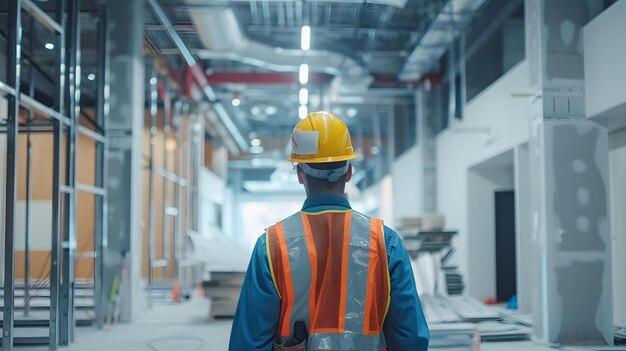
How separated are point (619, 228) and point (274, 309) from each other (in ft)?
23.5

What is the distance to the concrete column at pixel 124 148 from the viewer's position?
31.7 feet

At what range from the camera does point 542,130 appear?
762 centimetres

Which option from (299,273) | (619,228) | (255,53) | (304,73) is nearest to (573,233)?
(619,228)

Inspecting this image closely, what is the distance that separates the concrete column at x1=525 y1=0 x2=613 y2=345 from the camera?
7484mm

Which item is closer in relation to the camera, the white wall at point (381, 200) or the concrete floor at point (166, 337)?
the concrete floor at point (166, 337)

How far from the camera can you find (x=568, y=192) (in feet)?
24.9

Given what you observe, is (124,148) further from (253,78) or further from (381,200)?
(381,200)

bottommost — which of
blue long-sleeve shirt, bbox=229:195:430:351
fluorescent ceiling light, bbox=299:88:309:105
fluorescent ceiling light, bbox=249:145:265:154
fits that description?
blue long-sleeve shirt, bbox=229:195:430:351

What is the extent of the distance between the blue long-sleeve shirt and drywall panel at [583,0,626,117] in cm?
530

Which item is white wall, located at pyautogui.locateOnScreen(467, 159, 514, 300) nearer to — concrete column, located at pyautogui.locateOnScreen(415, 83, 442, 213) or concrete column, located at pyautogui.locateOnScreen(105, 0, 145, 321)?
concrete column, located at pyautogui.locateOnScreen(415, 83, 442, 213)

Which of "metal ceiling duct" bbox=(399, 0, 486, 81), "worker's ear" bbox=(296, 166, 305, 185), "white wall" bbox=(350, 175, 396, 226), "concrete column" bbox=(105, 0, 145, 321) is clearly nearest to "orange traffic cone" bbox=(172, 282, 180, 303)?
"concrete column" bbox=(105, 0, 145, 321)

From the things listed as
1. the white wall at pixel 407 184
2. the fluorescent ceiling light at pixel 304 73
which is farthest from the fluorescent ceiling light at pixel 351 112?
the fluorescent ceiling light at pixel 304 73

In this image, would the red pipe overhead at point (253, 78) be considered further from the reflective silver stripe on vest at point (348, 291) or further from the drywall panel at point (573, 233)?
the reflective silver stripe on vest at point (348, 291)

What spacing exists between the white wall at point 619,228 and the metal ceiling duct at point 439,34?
293 centimetres
